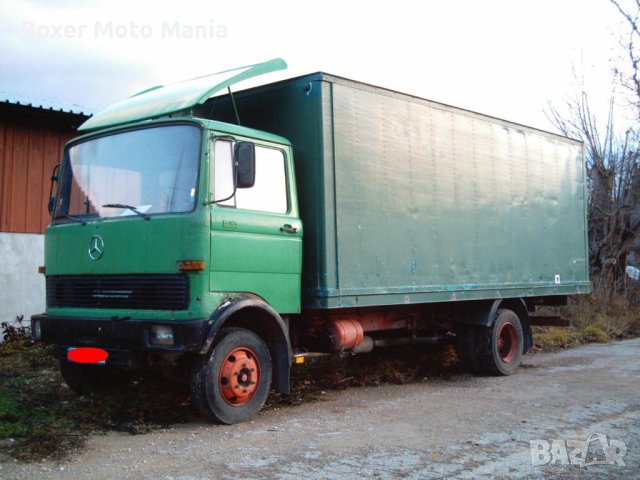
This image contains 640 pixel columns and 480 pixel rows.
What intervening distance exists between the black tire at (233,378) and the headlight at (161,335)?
40 cm

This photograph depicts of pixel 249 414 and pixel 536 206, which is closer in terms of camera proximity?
pixel 249 414

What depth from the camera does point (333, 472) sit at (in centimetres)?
471

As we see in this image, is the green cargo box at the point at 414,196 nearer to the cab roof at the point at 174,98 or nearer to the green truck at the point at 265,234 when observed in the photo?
the green truck at the point at 265,234

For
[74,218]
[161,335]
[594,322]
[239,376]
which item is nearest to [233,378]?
[239,376]

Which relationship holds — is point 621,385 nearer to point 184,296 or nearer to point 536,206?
point 536,206

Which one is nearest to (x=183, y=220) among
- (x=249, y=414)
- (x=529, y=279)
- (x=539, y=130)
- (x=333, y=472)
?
(x=249, y=414)

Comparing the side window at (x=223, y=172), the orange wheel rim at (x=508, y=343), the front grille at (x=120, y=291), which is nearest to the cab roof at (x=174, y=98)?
the side window at (x=223, y=172)

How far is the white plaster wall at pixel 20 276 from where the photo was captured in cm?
1047

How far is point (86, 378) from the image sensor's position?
6.98m

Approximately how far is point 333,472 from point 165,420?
221 cm

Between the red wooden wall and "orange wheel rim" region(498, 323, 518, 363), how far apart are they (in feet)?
24.0

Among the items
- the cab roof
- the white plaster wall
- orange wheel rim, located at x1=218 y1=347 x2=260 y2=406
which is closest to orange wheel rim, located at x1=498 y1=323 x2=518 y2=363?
orange wheel rim, located at x1=218 y1=347 x2=260 y2=406

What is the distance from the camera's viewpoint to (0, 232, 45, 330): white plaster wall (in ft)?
34.3

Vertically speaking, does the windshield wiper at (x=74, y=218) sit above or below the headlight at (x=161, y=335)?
above
